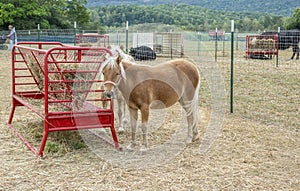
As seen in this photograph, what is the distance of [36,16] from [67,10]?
948 centimetres

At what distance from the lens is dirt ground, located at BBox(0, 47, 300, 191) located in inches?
152

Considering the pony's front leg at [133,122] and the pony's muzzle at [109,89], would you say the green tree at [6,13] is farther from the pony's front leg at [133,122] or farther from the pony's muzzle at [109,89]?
the pony's muzzle at [109,89]

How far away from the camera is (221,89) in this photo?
1005 centimetres

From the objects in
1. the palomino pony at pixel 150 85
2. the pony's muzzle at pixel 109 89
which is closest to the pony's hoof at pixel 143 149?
the palomino pony at pixel 150 85

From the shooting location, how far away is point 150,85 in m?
4.92

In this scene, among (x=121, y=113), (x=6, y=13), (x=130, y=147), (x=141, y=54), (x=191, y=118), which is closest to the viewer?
(x=130, y=147)

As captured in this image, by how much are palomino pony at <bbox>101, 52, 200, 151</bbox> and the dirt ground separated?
50cm

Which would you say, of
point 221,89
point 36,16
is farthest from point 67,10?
point 221,89

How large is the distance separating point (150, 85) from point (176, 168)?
117cm

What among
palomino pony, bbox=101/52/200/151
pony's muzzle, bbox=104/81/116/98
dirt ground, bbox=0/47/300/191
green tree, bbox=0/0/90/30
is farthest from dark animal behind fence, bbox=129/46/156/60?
green tree, bbox=0/0/90/30

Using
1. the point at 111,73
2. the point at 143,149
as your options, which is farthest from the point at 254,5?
the point at 111,73

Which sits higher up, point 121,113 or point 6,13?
point 6,13

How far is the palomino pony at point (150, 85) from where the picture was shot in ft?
14.6

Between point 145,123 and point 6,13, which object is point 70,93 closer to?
point 145,123
